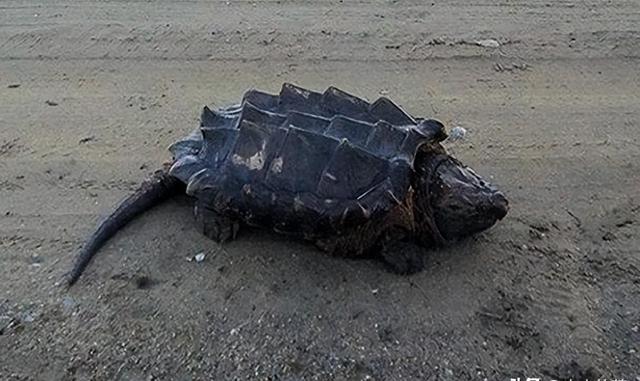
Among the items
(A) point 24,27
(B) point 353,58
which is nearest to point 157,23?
(A) point 24,27

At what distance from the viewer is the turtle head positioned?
3.07 meters

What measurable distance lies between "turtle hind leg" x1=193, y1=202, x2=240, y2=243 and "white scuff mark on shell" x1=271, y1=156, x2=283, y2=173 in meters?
0.36

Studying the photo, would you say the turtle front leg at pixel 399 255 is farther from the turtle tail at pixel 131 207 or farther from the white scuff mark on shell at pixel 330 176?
the turtle tail at pixel 131 207

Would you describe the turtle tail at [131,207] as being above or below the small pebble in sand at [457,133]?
below

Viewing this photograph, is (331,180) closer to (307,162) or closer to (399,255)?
(307,162)

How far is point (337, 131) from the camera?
3.01m

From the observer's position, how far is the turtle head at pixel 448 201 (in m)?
3.07

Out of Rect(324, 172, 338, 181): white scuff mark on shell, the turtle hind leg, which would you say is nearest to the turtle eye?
Rect(324, 172, 338, 181): white scuff mark on shell

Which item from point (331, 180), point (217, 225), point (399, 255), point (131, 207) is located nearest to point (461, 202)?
point (399, 255)

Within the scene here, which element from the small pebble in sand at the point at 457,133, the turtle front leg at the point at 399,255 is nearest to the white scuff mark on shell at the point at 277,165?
the turtle front leg at the point at 399,255

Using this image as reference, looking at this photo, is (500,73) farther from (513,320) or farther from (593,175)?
(513,320)

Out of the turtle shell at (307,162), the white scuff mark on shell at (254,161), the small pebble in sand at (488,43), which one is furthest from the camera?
the small pebble in sand at (488,43)

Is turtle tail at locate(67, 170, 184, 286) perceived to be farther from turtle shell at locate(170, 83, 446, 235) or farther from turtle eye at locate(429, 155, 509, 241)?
turtle eye at locate(429, 155, 509, 241)

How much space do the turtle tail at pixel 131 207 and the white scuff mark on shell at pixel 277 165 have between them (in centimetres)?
59
